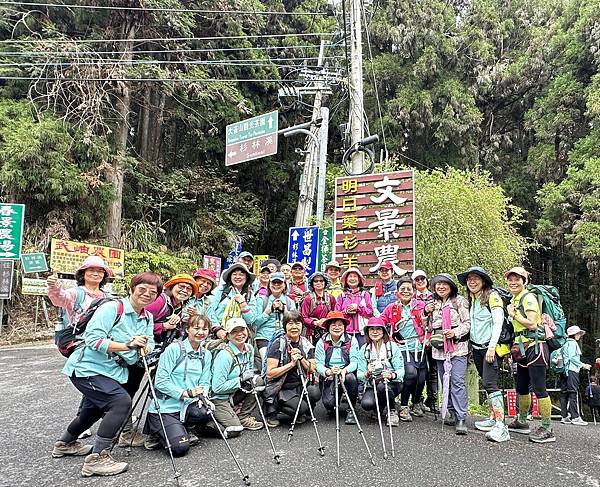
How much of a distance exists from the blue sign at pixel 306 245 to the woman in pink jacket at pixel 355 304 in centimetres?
522

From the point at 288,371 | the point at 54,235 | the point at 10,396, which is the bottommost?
the point at 10,396

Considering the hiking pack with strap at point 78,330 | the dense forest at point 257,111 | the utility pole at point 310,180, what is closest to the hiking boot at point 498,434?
the hiking pack with strap at point 78,330

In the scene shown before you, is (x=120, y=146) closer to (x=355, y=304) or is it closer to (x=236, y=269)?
(x=236, y=269)

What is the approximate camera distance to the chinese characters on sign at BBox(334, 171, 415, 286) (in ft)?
23.3

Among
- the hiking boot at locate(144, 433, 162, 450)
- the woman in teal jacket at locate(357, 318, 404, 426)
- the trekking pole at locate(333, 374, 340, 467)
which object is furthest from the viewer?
the woman in teal jacket at locate(357, 318, 404, 426)

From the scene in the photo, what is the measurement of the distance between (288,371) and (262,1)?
1801 centimetres

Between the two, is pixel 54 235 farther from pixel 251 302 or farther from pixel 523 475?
pixel 523 475

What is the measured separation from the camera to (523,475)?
3570 mm

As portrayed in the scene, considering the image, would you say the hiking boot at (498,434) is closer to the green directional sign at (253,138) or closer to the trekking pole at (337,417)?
the trekking pole at (337,417)

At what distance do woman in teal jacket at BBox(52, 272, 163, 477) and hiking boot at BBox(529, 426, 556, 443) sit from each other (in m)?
3.63

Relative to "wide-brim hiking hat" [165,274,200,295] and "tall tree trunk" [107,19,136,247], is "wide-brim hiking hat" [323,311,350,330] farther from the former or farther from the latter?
"tall tree trunk" [107,19,136,247]

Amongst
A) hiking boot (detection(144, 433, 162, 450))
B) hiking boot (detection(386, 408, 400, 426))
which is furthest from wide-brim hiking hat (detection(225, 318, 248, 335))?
hiking boot (detection(386, 408, 400, 426))

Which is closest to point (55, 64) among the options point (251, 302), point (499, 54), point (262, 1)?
point (262, 1)

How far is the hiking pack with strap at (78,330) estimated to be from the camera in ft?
11.3
